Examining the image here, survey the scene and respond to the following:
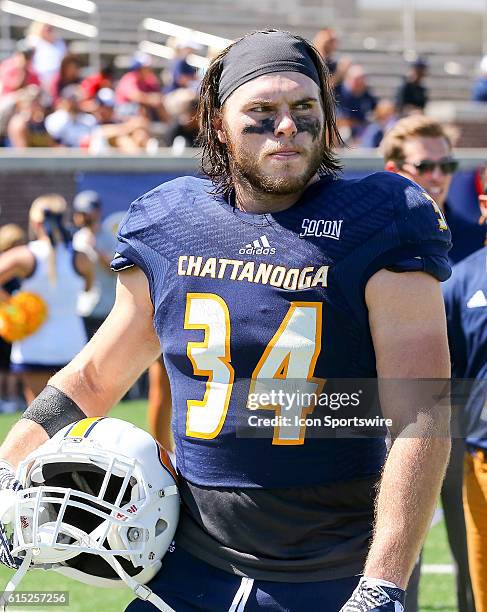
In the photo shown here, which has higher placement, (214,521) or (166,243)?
(166,243)

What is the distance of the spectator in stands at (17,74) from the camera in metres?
14.2

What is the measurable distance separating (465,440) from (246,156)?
197 centimetres

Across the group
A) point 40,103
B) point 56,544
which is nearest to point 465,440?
point 56,544

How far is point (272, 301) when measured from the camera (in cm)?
252

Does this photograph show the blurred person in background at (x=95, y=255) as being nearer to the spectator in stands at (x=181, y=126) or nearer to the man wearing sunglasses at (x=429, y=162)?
the spectator in stands at (x=181, y=126)

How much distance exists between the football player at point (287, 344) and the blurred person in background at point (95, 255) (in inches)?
281

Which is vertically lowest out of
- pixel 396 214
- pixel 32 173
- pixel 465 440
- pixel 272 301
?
pixel 32 173

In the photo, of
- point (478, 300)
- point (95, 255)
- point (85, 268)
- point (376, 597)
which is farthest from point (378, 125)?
point (376, 597)

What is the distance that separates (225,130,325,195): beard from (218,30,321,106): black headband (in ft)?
0.48

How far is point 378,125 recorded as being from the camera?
15.2 m

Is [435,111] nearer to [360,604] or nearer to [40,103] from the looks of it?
[40,103]

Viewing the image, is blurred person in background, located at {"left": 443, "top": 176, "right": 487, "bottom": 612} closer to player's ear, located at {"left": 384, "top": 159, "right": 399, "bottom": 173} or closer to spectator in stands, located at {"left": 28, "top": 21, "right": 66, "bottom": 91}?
player's ear, located at {"left": 384, "top": 159, "right": 399, "bottom": 173}

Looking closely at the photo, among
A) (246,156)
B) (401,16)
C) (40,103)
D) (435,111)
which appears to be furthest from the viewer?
(401,16)

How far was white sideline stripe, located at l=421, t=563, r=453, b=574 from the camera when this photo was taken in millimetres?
5969
